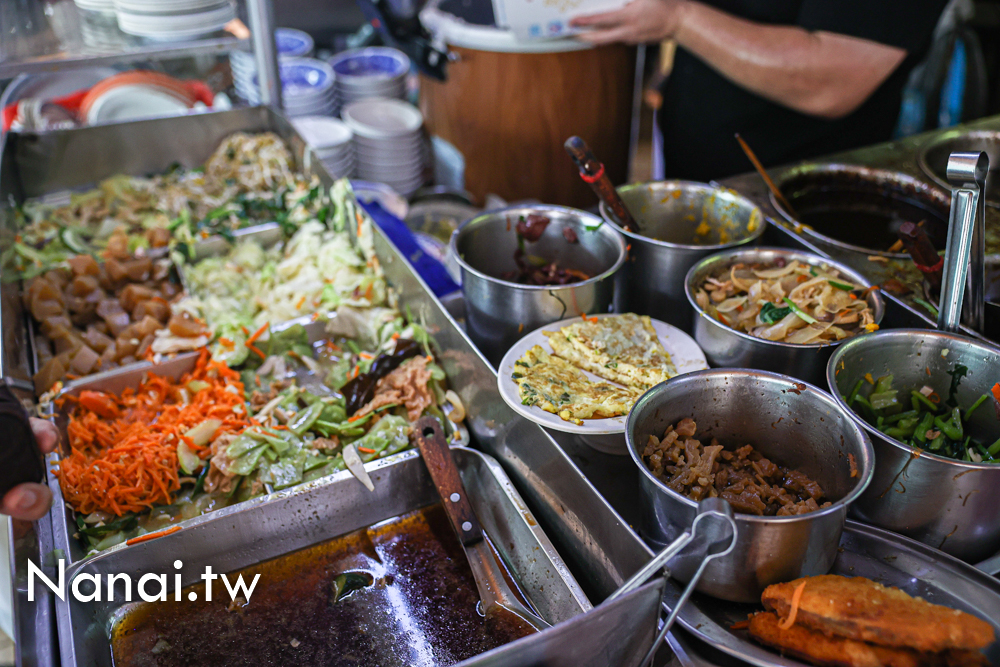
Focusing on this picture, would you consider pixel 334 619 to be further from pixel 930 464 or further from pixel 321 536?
pixel 930 464

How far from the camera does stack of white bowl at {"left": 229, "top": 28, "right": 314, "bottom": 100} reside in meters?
4.36

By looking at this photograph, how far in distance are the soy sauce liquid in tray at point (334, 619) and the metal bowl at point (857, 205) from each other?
149cm

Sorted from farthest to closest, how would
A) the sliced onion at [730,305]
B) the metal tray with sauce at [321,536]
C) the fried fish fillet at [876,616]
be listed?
the sliced onion at [730,305] → the metal tray with sauce at [321,536] → the fried fish fillet at [876,616]

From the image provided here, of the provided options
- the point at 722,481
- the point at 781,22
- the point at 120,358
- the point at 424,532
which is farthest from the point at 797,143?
the point at 120,358

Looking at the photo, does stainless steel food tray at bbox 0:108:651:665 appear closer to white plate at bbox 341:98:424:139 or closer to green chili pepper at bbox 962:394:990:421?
white plate at bbox 341:98:424:139

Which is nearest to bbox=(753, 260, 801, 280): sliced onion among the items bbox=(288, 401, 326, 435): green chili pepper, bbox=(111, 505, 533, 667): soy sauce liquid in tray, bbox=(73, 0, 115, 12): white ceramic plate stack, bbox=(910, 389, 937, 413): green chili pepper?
bbox=(910, 389, 937, 413): green chili pepper

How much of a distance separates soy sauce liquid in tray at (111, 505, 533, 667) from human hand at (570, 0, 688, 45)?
2.18 metres

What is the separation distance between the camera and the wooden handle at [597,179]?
1786 mm

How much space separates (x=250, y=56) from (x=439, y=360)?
3.21m

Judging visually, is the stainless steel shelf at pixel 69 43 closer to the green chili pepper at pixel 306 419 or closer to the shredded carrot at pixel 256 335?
the shredded carrot at pixel 256 335

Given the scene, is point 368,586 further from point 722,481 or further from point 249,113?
point 249,113

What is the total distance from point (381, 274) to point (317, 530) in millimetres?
1056

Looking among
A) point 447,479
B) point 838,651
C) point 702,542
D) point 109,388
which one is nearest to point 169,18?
point 109,388

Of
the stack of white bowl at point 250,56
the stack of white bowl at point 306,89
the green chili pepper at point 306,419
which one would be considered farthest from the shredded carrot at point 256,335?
the stack of white bowl at point 250,56
